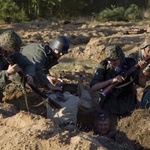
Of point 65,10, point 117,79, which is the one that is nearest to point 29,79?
point 117,79

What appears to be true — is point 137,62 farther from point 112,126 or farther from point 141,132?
point 141,132

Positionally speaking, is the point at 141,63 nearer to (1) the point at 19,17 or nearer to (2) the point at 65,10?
(1) the point at 19,17

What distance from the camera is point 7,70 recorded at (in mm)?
5523

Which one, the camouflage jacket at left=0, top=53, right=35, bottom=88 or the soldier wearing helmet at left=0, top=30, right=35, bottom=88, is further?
the camouflage jacket at left=0, top=53, right=35, bottom=88

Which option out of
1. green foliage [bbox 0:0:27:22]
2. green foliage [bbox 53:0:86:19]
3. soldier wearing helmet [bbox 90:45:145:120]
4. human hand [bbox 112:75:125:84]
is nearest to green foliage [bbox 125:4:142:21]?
green foliage [bbox 53:0:86:19]

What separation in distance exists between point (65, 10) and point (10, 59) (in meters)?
27.2

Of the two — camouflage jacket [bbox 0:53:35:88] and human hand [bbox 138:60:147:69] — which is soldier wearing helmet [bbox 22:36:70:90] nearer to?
camouflage jacket [bbox 0:53:35:88]

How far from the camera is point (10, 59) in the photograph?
226 inches

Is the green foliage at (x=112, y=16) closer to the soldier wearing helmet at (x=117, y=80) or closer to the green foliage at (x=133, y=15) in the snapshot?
the green foliage at (x=133, y=15)

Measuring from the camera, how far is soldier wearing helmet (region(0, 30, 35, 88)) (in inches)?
219

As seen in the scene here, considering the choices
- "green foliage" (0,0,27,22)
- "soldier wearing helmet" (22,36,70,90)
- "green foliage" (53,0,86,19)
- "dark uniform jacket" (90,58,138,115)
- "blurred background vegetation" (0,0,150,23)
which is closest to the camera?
"dark uniform jacket" (90,58,138,115)

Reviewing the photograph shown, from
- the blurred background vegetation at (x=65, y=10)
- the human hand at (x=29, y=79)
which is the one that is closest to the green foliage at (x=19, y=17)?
the blurred background vegetation at (x=65, y=10)

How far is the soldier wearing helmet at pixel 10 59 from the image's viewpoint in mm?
5551

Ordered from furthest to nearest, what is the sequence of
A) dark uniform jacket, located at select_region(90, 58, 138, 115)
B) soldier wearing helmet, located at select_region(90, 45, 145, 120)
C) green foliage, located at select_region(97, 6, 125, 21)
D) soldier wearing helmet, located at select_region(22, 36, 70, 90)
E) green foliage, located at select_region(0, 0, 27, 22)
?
green foliage, located at select_region(97, 6, 125, 21) → green foliage, located at select_region(0, 0, 27, 22) → soldier wearing helmet, located at select_region(22, 36, 70, 90) → dark uniform jacket, located at select_region(90, 58, 138, 115) → soldier wearing helmet, located at select_region(90, 45, 145, 120)
